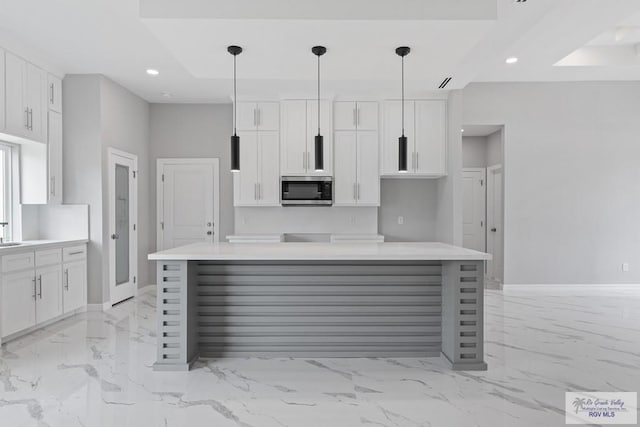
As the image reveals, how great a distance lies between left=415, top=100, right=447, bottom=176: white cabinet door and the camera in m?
5.29

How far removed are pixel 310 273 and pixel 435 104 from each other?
134 inches

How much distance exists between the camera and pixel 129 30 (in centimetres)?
353

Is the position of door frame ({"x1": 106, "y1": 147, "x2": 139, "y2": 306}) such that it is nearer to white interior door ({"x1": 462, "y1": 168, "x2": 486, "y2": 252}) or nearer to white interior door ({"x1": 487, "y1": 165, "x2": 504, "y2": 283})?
white interior door ({"x1": 462, "y1": 168, "x2": 486, "y2": 252})

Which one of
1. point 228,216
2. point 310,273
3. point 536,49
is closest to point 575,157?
point 536,49

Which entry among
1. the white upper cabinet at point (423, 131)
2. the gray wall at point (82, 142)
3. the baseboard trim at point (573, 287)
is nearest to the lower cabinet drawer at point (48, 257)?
the gray wall at point (82, 142)

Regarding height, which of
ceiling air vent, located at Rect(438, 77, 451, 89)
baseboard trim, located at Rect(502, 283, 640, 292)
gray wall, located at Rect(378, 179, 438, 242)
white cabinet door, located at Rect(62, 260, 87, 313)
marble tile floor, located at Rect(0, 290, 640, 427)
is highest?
ceiling air vent, located at Rect(438, 77, 451, 89)

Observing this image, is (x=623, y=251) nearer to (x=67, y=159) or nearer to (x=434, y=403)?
(x=434, y=403)

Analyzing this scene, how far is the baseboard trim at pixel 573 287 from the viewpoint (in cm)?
552

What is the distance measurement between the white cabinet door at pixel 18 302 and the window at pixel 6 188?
0.85 meters

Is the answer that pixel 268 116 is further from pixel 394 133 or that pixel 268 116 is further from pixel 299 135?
pixel 394 133

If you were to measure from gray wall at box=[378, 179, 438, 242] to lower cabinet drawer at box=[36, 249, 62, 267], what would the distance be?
403cm

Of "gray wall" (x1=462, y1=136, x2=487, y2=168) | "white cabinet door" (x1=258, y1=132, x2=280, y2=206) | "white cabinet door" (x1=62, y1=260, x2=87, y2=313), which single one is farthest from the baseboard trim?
"white cabinet door" (x1=62, y1=260, x2=87, y2=313)

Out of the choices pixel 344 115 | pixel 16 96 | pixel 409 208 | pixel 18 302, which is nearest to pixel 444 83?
pixel 344 115

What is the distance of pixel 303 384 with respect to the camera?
2.60 m
